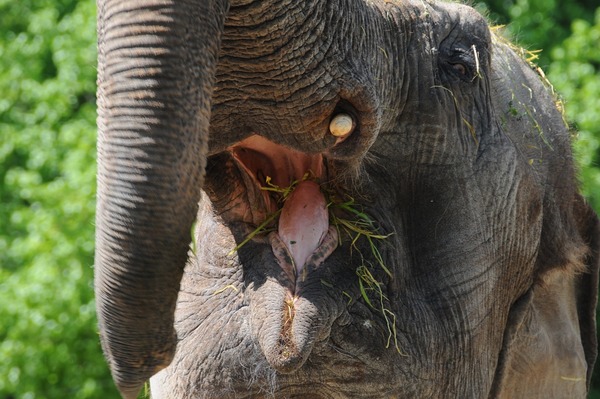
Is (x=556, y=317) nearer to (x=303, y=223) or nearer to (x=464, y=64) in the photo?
(x=464, y=64)

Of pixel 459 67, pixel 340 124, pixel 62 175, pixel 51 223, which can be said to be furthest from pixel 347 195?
pixel 62 175

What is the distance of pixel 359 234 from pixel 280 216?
229mm

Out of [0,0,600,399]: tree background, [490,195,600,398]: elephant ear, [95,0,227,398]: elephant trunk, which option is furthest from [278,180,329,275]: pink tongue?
[0,0,600,399]: tree background

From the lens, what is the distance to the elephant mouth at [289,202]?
3066 mm

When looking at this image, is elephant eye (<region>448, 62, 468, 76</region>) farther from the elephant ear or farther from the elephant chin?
the elephant ear

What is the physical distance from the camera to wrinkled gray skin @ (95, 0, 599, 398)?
84.2 inches

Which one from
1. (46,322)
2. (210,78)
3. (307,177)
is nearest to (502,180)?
(307,177)

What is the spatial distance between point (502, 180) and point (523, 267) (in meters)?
0.35

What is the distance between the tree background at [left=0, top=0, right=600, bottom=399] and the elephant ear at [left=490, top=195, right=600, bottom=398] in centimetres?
207

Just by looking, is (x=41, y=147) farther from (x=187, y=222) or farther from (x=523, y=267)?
(x=187, y=222)

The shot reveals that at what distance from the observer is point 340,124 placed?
2725 millimetres

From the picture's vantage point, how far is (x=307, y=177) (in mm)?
3127

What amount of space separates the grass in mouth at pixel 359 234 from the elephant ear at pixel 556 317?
0.77m

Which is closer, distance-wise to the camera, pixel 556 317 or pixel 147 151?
pixel 147 151
